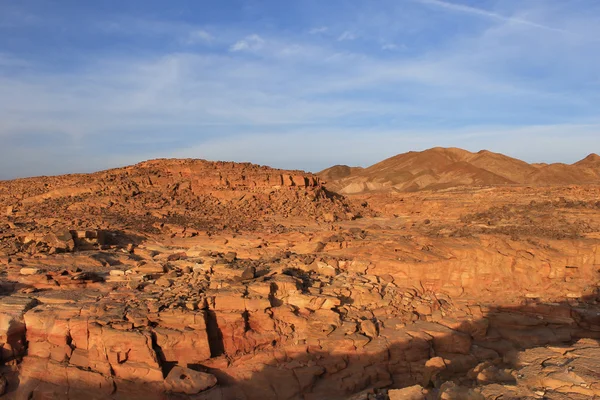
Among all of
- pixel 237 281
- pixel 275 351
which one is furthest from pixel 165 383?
pixel 237 281

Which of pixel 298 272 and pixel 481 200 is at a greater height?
pixel 481 200

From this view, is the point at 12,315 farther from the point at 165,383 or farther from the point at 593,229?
the point at 593,229

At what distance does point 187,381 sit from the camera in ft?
24.6

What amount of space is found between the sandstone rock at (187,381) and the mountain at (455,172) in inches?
1302

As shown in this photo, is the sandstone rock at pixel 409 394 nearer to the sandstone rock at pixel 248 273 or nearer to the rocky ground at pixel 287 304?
the rocky ground at pixel 287 304

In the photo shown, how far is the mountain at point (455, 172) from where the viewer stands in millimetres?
40688

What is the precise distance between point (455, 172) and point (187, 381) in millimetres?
41305

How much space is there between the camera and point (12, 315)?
25.8 feet

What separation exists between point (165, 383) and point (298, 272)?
4141 millimetres

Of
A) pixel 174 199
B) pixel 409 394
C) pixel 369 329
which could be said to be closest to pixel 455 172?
pixel 174 199

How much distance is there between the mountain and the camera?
40688 millimetres

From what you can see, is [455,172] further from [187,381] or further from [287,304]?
[187,381]

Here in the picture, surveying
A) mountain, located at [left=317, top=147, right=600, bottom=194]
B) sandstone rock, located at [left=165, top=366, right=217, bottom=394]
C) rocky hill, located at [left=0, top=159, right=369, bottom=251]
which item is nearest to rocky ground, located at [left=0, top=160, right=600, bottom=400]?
sandstone rock, located at [left=165, top=366, right=217, bottom=394]

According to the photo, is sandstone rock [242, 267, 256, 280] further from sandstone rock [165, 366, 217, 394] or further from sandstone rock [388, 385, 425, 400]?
sandstone rock [388, 385, 425, 400]
